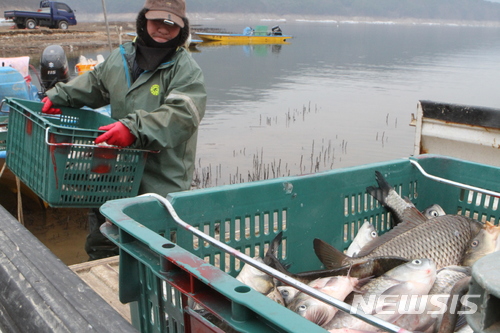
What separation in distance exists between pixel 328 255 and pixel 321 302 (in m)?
0.52

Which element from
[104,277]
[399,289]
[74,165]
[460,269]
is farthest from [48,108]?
[460,269]

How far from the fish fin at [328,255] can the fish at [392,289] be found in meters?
Result: 0.26

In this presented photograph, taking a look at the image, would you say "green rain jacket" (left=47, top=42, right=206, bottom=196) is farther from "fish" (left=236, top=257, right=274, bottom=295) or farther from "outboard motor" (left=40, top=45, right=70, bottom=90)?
"outboard motor" (left=40, top=45, right=70, bottom=90)

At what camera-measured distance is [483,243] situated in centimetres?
252

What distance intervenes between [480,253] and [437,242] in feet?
0.65

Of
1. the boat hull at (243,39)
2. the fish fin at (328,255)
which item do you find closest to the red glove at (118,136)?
the fish fin at (328,255)

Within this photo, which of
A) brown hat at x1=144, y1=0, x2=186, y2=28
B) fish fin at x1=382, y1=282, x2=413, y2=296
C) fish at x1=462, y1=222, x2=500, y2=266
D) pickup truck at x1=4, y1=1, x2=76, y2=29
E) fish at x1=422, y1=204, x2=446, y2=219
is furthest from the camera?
pickup truck at x1=4, y1=1, x2=76, y2=29

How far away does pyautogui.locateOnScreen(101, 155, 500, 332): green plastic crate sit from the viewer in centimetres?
137

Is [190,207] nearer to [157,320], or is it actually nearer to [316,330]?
[157,320]

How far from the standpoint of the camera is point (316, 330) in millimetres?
1148

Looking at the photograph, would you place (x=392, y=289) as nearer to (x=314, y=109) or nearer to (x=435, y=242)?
(x=435, y=242)

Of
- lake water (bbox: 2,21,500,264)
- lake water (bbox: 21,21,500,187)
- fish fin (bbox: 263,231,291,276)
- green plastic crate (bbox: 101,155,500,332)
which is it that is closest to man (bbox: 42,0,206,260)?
green plastic crate (bbox: 101,155,500,332)

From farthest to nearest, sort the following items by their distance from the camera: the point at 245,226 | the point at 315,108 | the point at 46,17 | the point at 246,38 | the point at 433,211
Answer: the point at 246,38 → the point at 46,17 → the point at 315,108 → the point at 433,211 → the point at 245,226

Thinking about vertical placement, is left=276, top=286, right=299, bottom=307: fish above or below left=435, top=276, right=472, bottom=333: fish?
below
